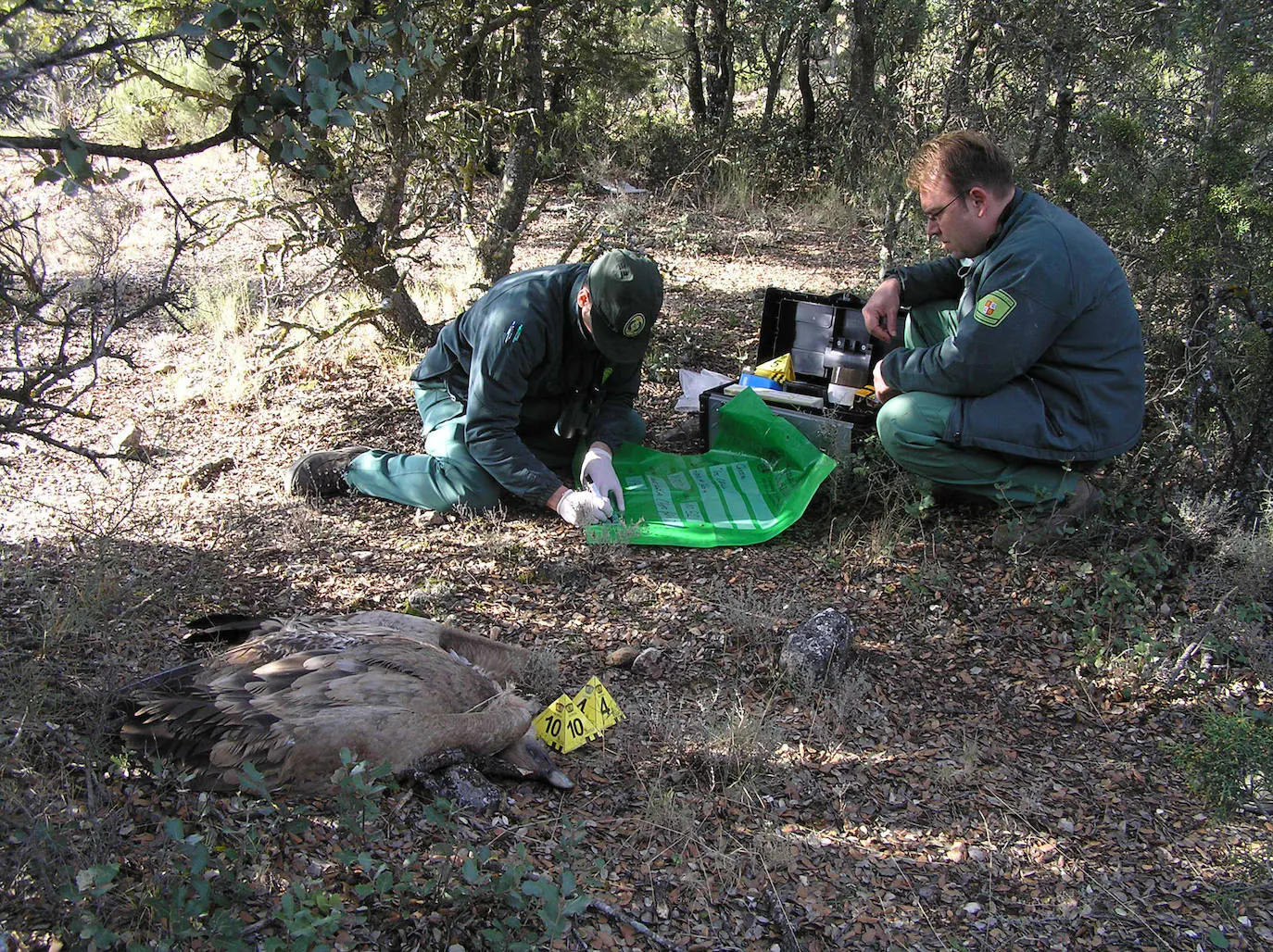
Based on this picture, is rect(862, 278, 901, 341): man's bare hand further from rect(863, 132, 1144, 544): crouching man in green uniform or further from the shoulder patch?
the shoulder patch

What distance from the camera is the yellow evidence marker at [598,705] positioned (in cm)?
291

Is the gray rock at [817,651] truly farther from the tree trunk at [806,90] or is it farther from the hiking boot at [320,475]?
the tree trunk at [806,90]

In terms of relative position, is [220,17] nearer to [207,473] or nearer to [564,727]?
[564,727]

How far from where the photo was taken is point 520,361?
4031 mm

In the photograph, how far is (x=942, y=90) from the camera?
8.14m

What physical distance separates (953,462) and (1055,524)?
1.47 feet

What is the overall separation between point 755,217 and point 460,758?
6465 mm

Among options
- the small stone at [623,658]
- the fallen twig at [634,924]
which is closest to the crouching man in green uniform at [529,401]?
the small stone at [623,658]

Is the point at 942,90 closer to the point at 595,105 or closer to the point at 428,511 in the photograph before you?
the point at 595,105

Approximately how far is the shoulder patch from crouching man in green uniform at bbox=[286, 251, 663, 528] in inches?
47.2

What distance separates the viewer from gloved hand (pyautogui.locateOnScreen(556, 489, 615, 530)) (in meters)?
4.05

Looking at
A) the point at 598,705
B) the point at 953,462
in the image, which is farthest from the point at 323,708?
the point at 953,462

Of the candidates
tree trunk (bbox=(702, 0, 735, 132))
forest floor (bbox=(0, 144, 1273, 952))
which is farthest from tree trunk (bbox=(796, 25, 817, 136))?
forest floor (bbox=(0, 144, 1273, 952))

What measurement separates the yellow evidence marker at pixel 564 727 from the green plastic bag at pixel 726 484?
1.16 metres
